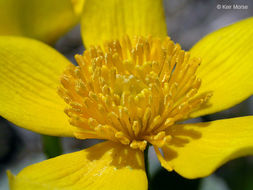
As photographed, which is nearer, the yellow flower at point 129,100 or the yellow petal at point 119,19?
the yellow flower at point 129,100

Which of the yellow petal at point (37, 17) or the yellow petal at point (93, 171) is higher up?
the yellow petal at point (37, 17)

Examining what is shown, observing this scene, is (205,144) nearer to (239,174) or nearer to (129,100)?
(129,100)

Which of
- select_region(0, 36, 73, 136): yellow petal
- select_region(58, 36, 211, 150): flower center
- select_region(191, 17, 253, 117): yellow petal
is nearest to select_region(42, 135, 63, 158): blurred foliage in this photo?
select_region(0, 36, 73, 136): yellow petal

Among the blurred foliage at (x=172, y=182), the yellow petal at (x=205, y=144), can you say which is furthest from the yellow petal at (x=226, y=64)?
the blurred foliage at (x=172, y=182)

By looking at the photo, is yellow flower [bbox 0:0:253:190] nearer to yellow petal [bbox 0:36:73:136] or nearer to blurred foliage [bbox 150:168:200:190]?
yellow petal [bbox 0:36:73:136]

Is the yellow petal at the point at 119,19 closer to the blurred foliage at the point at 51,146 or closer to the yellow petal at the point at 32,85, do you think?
the yellow petal at the point at 32,85

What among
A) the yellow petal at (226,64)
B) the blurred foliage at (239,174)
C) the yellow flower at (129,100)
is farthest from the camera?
the blurred foliage at (239,174)

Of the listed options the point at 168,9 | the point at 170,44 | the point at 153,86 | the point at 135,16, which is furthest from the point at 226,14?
the point at 153,86

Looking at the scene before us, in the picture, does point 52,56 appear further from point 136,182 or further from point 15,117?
point 136,182
